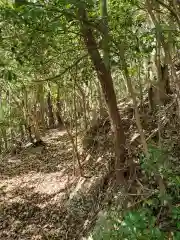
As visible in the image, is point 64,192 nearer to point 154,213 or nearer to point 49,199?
point 49,199

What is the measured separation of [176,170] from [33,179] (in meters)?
6.66

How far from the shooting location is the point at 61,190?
9.13 m

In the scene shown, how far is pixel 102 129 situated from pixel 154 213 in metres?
5.03

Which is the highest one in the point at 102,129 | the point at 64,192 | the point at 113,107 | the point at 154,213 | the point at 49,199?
the point at 113,107

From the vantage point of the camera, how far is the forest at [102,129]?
11.7ft

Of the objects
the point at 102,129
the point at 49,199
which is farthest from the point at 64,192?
the point at 102,129

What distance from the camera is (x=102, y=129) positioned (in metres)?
10.0

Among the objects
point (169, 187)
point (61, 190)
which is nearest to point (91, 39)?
point (169, 187)

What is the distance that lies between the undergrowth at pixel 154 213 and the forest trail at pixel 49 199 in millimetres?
1658

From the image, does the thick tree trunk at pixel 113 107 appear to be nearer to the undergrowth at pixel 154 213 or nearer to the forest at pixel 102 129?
the forest at pixel 102 129

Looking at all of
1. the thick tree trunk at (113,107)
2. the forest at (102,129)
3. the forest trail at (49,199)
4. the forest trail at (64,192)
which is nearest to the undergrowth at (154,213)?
the forest at (102,129)

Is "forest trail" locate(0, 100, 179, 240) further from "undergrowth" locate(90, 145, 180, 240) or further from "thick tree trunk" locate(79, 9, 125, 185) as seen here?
"undergrowth" locate(90, 145, 180, 240)

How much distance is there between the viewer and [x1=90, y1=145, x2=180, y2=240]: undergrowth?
3.46 metres

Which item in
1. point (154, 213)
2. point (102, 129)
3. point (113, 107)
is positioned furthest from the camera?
point (102, 129)
